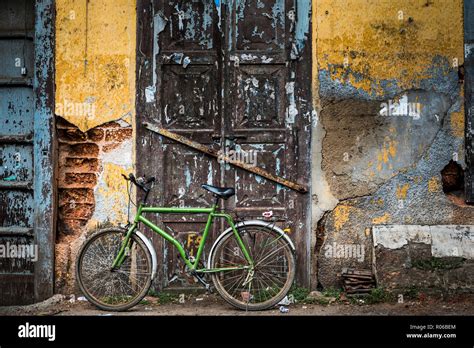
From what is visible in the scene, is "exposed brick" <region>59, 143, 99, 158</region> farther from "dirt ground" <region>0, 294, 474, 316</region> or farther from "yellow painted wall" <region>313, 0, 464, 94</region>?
"yellow painted wall" <region>313, 0, 464, 94</region>

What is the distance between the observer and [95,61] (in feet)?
25.6

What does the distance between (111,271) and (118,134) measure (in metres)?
1.45

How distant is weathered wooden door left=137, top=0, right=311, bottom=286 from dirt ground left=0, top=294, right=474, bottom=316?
366mm

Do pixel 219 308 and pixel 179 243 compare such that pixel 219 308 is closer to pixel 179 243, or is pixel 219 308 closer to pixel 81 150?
pixel 179 243

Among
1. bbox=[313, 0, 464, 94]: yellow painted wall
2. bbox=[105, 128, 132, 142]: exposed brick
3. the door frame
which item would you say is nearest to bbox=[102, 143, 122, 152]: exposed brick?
bbox=[105, 128, 132, 142]: exposed brick

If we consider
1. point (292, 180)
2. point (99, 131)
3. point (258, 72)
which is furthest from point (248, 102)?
point (99, 131)

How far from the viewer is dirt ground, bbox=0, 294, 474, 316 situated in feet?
23.5

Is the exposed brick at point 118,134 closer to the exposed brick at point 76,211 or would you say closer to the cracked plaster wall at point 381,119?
the exposed brick at point 76,211

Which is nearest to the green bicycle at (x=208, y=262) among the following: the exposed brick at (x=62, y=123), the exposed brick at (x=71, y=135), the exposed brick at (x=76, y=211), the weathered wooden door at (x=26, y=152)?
the exposed brick at (x=76, y=211)

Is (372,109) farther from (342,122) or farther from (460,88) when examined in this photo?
(460,88)

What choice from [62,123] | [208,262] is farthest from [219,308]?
[62,123]

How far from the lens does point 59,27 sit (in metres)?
7.82

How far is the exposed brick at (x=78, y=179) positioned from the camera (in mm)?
7871

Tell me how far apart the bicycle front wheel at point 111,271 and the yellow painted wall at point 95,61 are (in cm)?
128
